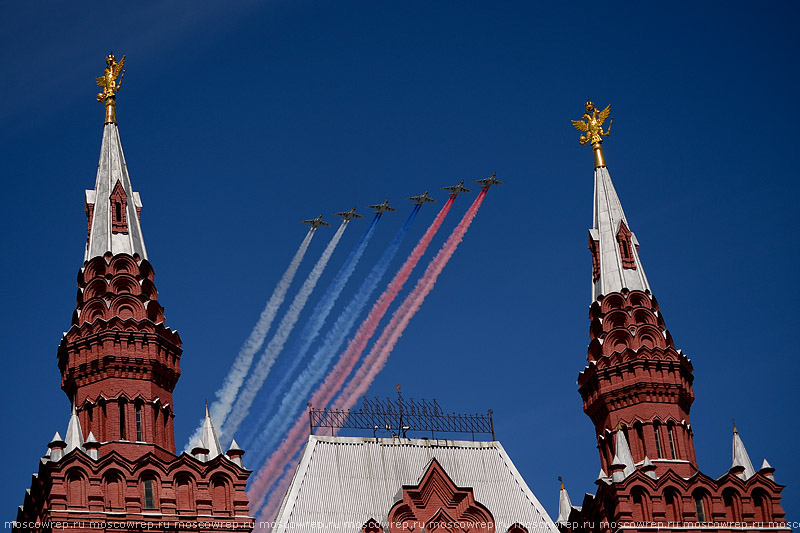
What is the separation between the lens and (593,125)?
10938 cm

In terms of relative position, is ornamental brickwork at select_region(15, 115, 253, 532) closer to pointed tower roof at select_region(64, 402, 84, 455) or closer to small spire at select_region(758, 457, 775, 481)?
pointed tower roof at select_region(64, 402, 84, 455)

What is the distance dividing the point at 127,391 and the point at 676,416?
29709mm

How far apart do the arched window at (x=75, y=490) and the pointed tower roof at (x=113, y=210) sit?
49.5 feet

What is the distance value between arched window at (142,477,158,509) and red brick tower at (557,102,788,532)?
22.6m

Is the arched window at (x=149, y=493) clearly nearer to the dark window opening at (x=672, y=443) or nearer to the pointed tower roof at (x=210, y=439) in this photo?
the pointed tower roof at (x=210, y=439)

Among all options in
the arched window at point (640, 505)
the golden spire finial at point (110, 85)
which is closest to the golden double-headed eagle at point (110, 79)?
the golden spire finial at point (110, 85)

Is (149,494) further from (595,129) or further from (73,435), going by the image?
(595,129)

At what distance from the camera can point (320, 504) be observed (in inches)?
3607

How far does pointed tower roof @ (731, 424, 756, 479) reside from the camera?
94.4 meters

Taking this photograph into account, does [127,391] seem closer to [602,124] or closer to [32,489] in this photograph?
[32,489]

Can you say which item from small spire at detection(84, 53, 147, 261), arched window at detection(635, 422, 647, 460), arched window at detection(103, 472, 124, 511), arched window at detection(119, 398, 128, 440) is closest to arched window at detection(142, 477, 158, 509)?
arched window at detection(103, 472, 124, 511)

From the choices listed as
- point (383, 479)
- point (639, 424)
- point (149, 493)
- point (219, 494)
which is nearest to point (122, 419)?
point (149, 493)

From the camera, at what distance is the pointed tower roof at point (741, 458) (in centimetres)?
9444

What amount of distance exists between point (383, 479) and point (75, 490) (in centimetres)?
1691
